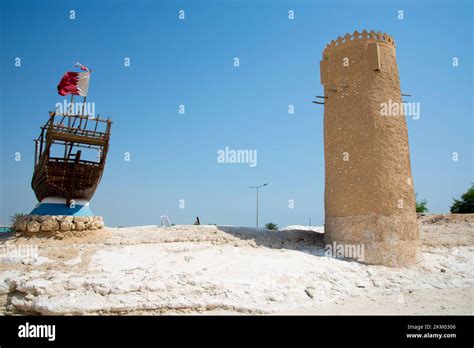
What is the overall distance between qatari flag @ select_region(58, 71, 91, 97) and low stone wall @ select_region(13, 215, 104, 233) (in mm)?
4620

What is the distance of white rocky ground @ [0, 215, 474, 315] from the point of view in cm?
823

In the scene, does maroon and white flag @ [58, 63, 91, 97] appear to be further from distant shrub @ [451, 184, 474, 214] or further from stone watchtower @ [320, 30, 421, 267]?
distant shrub @ [451, 184, 474, 214]

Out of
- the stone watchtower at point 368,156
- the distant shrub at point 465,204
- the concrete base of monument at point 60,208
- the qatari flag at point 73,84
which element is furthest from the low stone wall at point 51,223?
the distant shrub at point 465,204

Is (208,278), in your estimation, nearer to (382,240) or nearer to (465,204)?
(382,240)

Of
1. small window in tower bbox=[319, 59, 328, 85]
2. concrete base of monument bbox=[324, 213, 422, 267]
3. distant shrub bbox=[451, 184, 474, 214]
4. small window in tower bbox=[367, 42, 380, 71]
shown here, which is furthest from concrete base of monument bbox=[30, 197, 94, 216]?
distant shrub bbox=[451, 184, 474, 214]

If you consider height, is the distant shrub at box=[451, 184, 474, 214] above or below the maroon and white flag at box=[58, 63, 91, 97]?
below

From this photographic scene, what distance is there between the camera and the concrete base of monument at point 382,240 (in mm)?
11680

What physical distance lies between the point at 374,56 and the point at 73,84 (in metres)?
10.5

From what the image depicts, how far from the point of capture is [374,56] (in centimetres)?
1300

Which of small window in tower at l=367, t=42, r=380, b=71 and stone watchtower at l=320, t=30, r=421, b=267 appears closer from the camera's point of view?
stone watchtower at l=320, t=30, r=421, b=267

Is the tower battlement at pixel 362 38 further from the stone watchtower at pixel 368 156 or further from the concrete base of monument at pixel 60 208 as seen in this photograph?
the concrete base of monument at pixel 60 208
